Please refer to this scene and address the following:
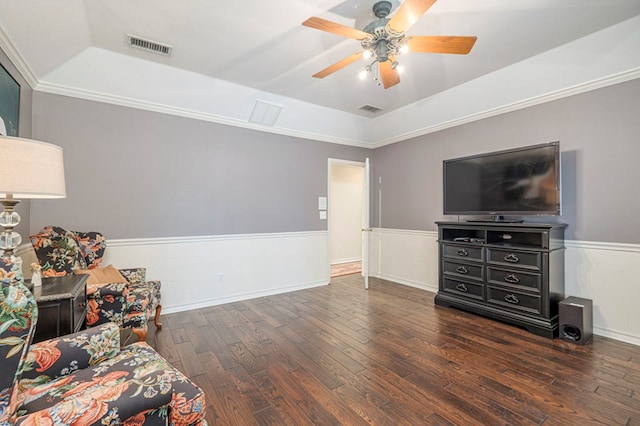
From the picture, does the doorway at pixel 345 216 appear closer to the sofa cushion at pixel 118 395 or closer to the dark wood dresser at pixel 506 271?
the dark wood dresser at pixel 506 271

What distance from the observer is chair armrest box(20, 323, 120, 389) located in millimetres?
1369

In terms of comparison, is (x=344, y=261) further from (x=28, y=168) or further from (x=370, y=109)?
(x=28, y=168)

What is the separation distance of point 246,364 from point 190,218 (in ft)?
7.02

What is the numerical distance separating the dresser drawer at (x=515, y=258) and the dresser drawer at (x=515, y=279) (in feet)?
0.26

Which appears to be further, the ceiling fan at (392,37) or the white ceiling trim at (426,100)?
the white ceiling trim at (426,100)

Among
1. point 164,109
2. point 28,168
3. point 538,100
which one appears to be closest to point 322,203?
point 164,109

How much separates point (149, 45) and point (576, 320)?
4.86 meters

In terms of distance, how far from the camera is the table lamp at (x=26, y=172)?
55.8 inches

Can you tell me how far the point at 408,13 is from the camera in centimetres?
186

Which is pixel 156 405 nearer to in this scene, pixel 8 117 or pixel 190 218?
pixel 8 117

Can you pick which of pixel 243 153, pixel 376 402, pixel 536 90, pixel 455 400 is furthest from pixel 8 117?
pixel 536 90

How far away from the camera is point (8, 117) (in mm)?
2406

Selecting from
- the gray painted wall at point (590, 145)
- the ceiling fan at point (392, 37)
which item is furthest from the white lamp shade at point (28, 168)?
the gray painted wall at point (590, 145)

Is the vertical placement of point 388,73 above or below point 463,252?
above
